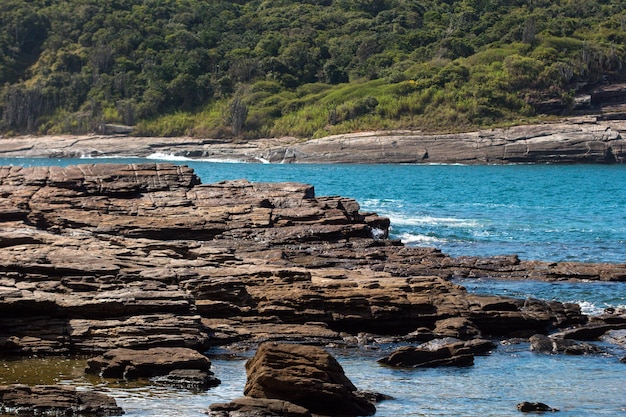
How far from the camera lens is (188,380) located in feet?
58.2

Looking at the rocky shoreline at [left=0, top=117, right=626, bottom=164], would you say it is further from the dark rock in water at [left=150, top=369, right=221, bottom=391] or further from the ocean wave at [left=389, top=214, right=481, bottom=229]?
the dark rock in water at [left=150, top=369, right=221, bottom=391]

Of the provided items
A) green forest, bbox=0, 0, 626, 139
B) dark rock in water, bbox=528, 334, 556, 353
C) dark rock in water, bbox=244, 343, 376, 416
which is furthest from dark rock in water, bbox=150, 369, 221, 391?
green forest, bbox=0, 0, 626, 139

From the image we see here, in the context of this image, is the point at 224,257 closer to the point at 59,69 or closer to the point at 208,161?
the point at 208,161

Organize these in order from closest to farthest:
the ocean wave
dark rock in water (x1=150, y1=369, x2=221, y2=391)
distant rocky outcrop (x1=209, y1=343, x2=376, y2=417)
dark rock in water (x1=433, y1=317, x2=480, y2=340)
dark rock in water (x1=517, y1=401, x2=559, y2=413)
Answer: distant rocky outcrop (x1=209, y1=343, x2=376, y2=417)
dark rock in water (x1=517, y1=401, x2=559, y2=413)
dark rock in water (x1=150, y1=369, x2=221, y2=391)
dark rock in water (x1=433, y1=317, x2=480, y2=340)
the ocean wave

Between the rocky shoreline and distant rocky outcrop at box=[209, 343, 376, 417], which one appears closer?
distant rocky outcrop at box=[209, 343, 376, 417]

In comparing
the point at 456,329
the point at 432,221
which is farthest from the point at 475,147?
the point at 456,329

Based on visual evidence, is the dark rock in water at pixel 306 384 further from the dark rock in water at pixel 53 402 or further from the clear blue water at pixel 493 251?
the dark rock in water at pixel 53 402

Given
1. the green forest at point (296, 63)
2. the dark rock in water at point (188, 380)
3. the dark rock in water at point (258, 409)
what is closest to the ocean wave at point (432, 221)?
the dark rock in water at point (188, 380)

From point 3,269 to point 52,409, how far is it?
622 cm

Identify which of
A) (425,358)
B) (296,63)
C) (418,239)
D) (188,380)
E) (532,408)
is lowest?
(418,239)

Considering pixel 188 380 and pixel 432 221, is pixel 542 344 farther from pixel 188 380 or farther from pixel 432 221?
pixel 432 221

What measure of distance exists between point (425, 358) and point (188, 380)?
478 cm

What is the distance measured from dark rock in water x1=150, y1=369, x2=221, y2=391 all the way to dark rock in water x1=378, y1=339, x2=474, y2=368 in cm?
370

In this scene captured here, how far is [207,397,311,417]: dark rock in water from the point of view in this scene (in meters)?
15.5
